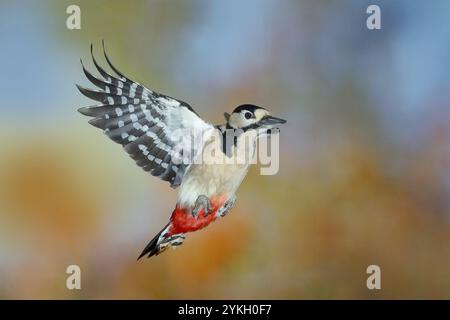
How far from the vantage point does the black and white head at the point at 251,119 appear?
5.83 ft

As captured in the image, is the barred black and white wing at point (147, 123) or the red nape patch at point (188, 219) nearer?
the barred black and white wing at point (147, 123)

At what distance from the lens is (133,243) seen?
179 cm

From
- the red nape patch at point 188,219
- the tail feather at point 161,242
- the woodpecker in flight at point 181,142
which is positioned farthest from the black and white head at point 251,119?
the tail feather at point 161,242

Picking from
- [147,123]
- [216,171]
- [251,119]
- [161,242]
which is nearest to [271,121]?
[251,119]

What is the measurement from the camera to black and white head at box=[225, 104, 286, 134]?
1778 millimetres

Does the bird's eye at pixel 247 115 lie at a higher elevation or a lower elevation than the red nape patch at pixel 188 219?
higher

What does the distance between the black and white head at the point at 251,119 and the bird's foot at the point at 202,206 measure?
0.75 ft

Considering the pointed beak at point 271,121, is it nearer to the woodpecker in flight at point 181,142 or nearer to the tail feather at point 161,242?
the woodpecker in flight at point 181,142

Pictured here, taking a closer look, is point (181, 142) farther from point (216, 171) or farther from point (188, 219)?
point (188, 219)

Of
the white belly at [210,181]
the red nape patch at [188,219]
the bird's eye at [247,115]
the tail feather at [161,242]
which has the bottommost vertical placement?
the tail feather at [161,242]

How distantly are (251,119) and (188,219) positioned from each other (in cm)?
35
